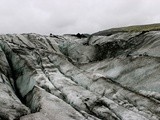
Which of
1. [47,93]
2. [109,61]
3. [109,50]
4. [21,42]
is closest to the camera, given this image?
[47,93]

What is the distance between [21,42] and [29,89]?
19548 mm

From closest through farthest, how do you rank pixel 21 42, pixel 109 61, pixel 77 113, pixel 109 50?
1. pixel 77 113
2. pixel 109 61
3. pixel 109 50
4. pixel 21 42

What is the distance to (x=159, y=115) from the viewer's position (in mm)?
29484

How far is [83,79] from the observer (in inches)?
1566

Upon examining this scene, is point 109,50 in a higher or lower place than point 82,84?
higher

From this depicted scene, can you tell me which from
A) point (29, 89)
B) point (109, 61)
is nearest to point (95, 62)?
point (109, 61)

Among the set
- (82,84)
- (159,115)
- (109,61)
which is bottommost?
(159,115)

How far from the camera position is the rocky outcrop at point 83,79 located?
30.8 meters

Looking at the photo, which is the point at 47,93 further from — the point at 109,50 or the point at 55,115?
the point at 109,50

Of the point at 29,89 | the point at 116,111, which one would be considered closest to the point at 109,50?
the point at 29,89

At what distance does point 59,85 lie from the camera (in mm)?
38156

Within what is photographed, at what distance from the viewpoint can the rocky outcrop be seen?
30828 millimetres

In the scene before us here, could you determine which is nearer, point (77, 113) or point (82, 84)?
point (77, 113)

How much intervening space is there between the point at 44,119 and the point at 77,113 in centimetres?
365
